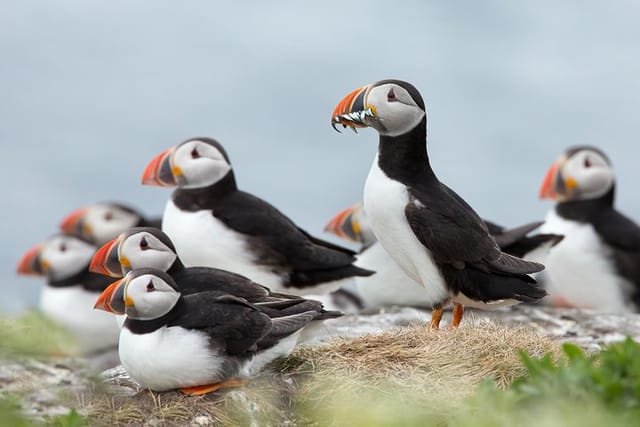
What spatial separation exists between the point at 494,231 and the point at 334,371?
4161 mm

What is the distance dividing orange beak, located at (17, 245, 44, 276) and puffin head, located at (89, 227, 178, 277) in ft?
20.9

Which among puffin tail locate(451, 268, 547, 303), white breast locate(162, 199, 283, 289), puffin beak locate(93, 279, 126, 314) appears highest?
puffin tail locate(451, 268, 547, 303)

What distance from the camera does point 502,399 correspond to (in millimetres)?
5852

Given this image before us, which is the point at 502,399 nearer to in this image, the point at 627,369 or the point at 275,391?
the point at 627,369

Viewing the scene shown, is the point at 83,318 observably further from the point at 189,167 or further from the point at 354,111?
the point at 354,111

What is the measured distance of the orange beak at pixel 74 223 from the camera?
16000 mm

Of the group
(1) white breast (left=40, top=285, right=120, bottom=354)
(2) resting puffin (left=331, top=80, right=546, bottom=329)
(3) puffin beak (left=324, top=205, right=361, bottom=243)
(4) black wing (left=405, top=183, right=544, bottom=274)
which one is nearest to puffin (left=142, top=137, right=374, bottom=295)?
(2) resting puffin (left=331, top=80, right=546, bottom=329)

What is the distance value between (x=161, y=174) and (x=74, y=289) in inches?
141

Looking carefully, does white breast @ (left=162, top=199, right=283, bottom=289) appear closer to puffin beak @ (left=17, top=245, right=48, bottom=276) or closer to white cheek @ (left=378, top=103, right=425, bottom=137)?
white cheek @ (left=378, top=103, right=425, bottom=137)

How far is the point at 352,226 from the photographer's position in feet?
43.0

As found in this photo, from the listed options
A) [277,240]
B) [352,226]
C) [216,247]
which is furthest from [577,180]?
[216,247]

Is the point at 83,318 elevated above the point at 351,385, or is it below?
below

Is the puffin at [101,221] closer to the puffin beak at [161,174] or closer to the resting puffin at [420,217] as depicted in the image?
the puffin beak at [161,174]

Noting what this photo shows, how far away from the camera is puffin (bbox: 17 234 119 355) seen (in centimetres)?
1284
